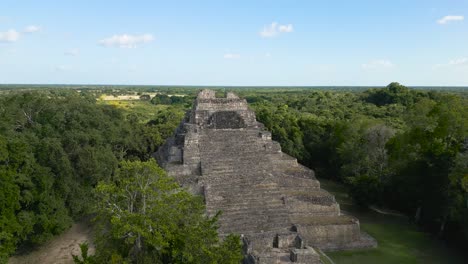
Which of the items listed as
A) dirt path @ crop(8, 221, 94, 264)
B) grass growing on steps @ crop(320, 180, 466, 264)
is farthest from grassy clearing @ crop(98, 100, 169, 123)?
grass growing on steps @ crop(320, 180, 466, 264)

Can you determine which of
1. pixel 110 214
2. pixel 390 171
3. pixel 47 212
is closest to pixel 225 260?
pixel 110 214

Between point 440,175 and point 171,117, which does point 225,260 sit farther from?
point 171,117

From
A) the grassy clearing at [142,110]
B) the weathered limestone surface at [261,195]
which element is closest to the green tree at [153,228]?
the weathered limestone surface at [261,195]

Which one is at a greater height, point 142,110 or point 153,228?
point 153,228

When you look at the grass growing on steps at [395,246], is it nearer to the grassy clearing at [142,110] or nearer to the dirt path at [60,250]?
the dirt path at [60,250]

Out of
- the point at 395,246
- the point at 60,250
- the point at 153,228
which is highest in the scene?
the point at 153,228

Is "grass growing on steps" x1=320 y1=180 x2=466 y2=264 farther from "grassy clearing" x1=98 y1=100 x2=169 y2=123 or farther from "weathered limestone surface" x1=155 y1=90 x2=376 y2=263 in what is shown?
"grassy clearing" x1=98 y1=100 x2=169 y2=123

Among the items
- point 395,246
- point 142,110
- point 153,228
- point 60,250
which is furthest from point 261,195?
point 142,110

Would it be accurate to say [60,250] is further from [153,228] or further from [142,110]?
[142,110]
